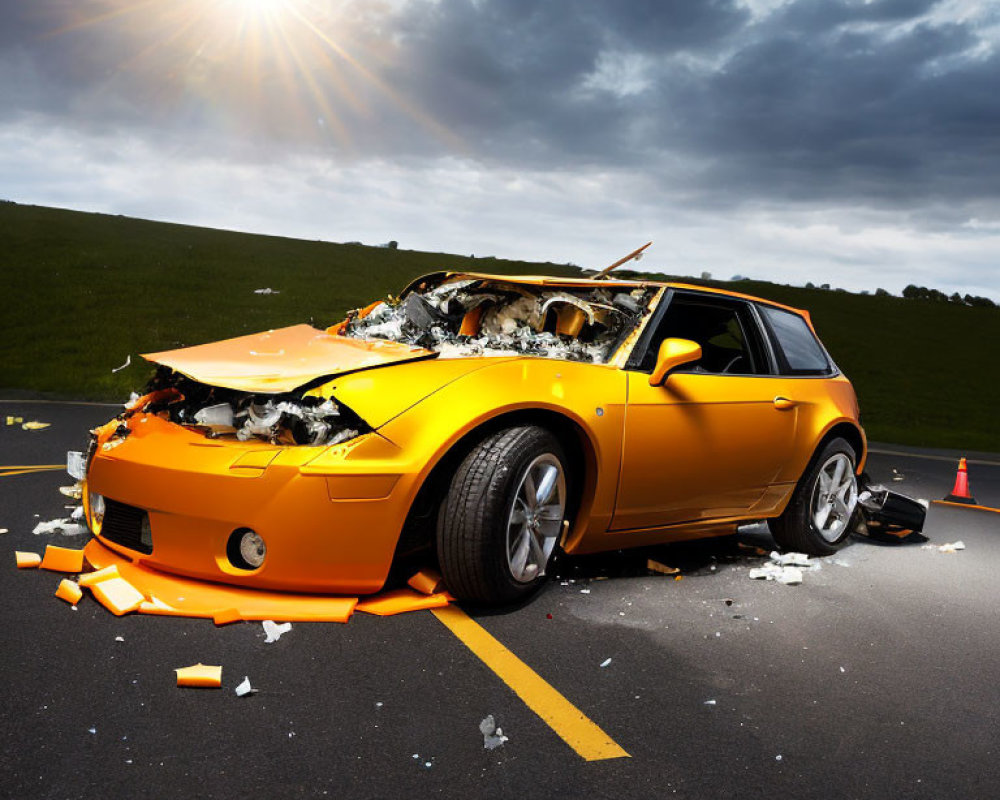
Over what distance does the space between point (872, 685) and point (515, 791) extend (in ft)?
5.63

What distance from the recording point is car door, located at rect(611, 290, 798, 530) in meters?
4.23

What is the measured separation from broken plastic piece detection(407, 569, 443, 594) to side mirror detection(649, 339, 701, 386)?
1.39 metres

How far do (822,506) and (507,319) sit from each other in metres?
2.31

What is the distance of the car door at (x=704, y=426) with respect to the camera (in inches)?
167

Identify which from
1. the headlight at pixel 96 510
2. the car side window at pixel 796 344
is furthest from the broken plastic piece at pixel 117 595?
the car side window at pixel 796 344

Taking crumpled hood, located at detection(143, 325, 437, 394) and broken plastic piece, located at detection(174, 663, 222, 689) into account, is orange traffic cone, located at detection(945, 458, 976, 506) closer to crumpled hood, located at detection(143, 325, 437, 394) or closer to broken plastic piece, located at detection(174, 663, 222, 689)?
crumpled hood, located at detection(143, 325, 437, 394)

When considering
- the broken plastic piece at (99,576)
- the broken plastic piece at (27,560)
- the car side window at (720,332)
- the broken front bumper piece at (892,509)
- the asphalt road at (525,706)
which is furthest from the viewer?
the broken front bumper piece at (892,509)

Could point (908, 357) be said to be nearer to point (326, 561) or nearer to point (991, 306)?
point (991, 306)

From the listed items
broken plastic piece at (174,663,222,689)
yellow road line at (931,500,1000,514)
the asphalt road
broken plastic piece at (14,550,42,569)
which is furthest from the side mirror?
yellow road line at (931,500,1000,514)

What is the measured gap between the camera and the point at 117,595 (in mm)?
3625

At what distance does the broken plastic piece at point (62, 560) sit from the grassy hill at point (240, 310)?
1036 cm

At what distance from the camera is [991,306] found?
54719 millimetres

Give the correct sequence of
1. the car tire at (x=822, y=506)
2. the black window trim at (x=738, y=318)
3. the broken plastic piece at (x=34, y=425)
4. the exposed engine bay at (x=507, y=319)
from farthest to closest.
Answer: the broken plastic piece at (x=34, y=425) < the car tire at (x=822, y=506) < the exposed engine bay at (x=507, y=319) < the black window trim at (x=738, y=318)

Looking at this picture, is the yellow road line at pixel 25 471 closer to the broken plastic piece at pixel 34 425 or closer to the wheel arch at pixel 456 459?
the broken plastic piece at pixel 34 425
